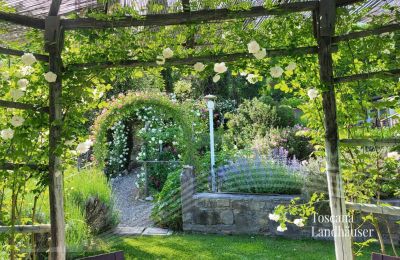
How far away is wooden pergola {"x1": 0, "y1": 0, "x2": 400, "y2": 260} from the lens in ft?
7.07

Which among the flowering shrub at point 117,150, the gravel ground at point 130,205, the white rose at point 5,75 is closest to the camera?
the white rose at point 5,75

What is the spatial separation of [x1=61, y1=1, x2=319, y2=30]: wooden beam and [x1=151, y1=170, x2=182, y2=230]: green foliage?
3.17 meters

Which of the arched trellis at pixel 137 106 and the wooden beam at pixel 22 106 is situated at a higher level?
the arched trellis at pixel 137 106

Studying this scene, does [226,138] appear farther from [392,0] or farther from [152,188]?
[392,0]

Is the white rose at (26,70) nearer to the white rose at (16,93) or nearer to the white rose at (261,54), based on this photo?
the white rose at (16,93)

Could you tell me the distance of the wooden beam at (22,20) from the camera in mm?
2131

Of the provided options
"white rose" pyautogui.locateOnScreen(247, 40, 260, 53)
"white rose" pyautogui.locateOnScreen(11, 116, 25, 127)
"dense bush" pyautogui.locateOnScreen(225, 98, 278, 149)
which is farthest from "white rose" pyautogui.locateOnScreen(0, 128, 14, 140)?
"dense bush" pyautogui.locateOnScreen(225, 98, 278, 149)

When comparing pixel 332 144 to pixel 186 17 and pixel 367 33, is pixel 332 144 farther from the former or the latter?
pixel 186 17

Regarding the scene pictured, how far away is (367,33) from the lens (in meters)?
2.06

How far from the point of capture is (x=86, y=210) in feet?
14.9

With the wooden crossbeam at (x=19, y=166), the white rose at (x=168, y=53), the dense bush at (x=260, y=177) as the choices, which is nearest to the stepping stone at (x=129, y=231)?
the dense bush at (x=260, y=177)

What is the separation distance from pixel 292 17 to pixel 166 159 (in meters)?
5.40

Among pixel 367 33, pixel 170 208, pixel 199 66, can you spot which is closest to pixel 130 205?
pixel 170 208

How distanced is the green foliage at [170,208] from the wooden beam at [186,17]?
317 centimetres
